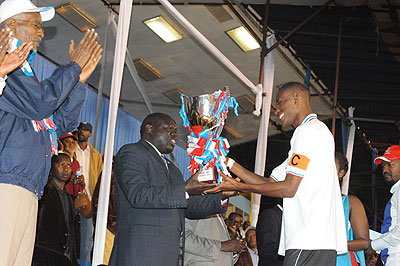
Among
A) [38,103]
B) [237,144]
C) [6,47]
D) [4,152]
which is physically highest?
[237,144]

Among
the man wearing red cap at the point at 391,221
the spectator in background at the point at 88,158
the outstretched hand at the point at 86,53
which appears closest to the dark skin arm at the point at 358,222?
the man wearing red cap at the point at 391,221

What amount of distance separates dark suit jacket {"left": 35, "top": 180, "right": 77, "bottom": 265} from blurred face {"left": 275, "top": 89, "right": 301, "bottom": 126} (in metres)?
2.23

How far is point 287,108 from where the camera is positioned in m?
3.97

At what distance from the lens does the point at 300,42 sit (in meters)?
11.6

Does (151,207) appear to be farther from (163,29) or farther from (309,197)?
(163,29)

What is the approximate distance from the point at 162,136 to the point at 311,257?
121 centimetres

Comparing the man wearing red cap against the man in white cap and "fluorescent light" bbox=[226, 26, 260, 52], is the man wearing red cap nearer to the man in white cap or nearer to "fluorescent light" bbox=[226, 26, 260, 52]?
the man in white cap

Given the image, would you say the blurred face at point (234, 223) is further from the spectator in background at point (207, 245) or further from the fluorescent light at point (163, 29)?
the fluorescent light at point (163, 29)

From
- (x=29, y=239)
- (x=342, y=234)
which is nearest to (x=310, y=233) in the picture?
(x=342, y=234)

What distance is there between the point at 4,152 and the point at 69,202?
9.38ft

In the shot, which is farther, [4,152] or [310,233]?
[310,233]

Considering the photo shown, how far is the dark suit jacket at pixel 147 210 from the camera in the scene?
3.59 metres

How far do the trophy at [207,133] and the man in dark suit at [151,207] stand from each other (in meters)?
0.11

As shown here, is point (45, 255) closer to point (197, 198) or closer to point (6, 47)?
point (197, 198)
